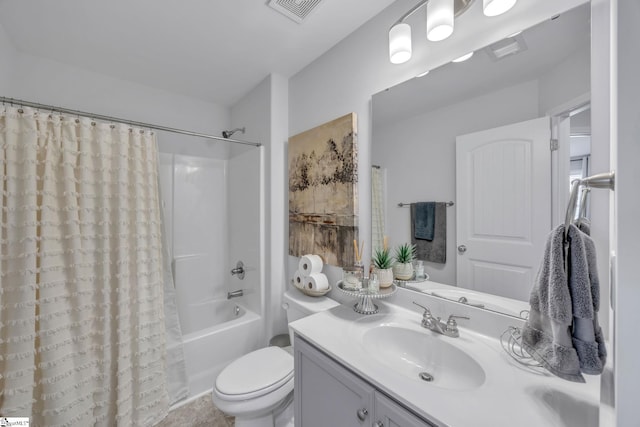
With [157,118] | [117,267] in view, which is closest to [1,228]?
[117,267]

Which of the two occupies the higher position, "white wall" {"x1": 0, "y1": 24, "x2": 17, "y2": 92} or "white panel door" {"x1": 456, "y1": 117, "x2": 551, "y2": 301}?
"white wall" {"x1": 0, "y1": 24, "x2": 17, "y2": 92}

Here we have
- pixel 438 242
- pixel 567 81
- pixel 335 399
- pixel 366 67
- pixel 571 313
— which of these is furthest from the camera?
pixel 366 67

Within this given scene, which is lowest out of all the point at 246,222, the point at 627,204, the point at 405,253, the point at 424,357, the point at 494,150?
the point at 424,357

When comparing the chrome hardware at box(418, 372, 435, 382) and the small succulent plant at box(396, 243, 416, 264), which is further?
the small succulent plant at box(396, 243, 416, 264)

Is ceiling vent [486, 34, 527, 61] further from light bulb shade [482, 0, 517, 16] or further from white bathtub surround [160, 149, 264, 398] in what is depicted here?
white bathtub surround [160, 149, 264, 398]

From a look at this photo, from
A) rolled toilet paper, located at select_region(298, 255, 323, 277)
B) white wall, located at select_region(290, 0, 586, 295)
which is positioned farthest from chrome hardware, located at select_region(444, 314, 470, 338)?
rolled toilet paper, located at select_region(298, 255, 323, 277)

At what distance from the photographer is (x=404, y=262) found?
1.25 meters

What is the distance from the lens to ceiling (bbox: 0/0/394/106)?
4.30 ft

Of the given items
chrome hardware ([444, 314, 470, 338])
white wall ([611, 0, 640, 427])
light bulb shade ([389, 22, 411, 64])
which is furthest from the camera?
light bulb shade ([389, 22, 411, 64])

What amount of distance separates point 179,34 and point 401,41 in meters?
1.33

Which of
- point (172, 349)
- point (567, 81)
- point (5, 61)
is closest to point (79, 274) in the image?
point (172, 349)

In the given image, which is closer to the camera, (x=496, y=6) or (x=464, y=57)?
(x=496, y=6)

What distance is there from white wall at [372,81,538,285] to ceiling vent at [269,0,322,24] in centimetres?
71

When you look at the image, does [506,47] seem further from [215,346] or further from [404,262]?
[215,346]
